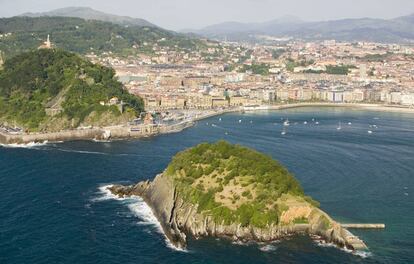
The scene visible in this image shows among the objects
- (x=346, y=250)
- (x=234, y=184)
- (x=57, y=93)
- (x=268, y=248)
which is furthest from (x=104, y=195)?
(x=57, y=93)

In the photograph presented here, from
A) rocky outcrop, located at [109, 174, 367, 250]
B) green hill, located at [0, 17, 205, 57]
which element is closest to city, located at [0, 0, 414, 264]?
rocky outcrop, located at [109, 174, 367, 250]

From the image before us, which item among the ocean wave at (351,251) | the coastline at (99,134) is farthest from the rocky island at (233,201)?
the coastline at (99,134)

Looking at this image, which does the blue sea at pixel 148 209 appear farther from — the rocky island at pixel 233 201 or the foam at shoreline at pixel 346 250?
the rocky island at pixel 233 201

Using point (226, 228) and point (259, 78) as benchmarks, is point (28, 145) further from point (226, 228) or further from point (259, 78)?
point (259, 78)

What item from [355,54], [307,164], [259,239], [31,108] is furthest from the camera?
[355,54]

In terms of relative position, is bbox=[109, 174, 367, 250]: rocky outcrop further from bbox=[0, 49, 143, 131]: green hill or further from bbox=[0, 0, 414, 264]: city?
bbox=[0, 49, 143, 131]: green hill

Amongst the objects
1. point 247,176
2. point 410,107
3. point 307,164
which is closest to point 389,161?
point 307,164

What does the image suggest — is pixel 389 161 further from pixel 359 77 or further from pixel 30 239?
pixel 359 77

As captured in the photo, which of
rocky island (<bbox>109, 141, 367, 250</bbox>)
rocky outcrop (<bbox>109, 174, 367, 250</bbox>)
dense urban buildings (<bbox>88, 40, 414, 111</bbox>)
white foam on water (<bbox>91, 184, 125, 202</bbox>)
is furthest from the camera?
dense urban buildings (<bbox>88, 40, 414, 111</bbox>)
